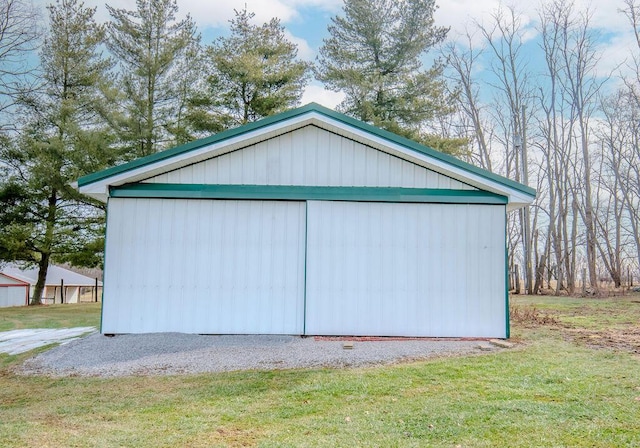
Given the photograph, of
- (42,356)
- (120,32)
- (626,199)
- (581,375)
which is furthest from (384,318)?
(626,199)

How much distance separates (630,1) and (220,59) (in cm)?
1763

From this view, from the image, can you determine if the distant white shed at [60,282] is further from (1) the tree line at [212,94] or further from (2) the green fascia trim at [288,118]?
(2) the green fascia trim at [288,118]

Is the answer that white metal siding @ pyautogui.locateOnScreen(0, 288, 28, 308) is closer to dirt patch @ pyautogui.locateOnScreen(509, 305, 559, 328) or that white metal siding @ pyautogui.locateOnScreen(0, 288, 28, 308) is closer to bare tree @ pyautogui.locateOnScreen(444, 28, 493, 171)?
bare tree @ pyautogui.locateOnScreen(444, 28, 493, 171)

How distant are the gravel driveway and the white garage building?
44 centimetres

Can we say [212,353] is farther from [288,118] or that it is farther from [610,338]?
[610,338]

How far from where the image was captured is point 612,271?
76.9 feet

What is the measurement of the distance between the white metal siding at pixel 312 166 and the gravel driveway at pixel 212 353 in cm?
263

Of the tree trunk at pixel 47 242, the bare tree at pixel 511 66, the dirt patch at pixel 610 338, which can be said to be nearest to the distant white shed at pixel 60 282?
the tree trunk at pixel 47 242

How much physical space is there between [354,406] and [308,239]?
13.4 ft

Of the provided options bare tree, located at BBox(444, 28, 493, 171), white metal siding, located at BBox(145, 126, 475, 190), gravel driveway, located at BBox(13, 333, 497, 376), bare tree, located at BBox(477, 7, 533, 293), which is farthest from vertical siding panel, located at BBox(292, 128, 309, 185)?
bare tree, located at BBox(477, 7, 533, 293)

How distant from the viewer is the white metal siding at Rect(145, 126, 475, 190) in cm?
841

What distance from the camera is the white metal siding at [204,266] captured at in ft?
27.0

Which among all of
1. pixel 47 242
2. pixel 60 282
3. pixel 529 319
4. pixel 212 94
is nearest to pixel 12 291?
pixel 60 282

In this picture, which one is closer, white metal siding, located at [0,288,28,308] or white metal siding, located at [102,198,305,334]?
white metal siding, located at [102,198,305,334]
